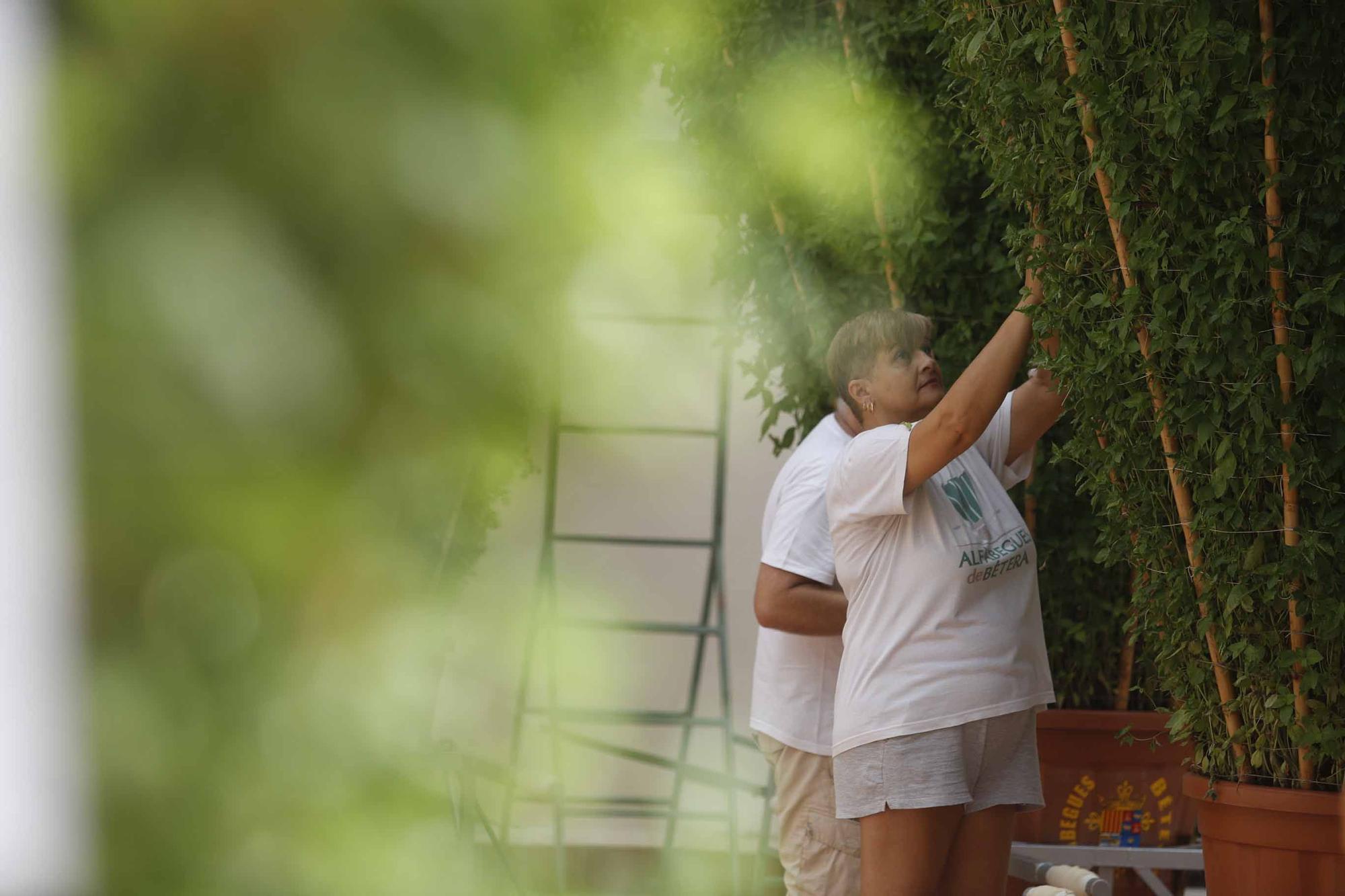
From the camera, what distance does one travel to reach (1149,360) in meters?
1.74

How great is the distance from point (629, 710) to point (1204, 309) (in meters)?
0.98

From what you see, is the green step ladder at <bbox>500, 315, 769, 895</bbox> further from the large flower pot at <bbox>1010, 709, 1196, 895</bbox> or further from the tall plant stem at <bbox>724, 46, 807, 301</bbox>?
the large flower pot at <bbox>1010, 709, 1196, 895</bbox>

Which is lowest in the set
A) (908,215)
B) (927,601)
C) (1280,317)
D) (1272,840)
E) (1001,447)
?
(1272,840)

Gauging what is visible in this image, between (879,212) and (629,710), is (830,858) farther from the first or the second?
(879,212)

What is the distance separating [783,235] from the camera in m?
3.26

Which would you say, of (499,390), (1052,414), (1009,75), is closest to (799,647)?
(1052,414)

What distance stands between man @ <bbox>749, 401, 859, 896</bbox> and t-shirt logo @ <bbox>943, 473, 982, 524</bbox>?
279 millimetres

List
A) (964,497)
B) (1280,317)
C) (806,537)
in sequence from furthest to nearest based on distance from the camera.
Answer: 1. (806,537)
2. (964,497)
3. (1280,317)

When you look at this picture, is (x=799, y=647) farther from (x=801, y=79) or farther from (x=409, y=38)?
(x=409, y=38)

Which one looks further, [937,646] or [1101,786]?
[1101,786]

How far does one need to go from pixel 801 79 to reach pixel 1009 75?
2.62 feet

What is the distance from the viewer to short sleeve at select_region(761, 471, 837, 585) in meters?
2.24

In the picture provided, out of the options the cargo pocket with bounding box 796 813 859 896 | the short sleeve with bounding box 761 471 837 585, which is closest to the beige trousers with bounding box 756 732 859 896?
the cargo pocket with bounding box 796 813 859 896

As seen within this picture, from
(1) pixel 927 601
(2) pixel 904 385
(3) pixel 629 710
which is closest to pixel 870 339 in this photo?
(2) pixel 904 385
